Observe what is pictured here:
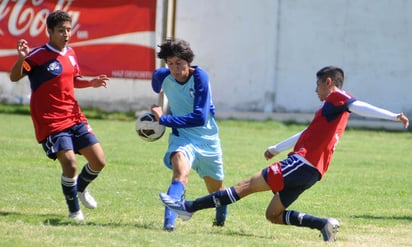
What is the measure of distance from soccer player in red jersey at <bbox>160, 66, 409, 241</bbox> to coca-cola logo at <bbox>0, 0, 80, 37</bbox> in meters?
13.9

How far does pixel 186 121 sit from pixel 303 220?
127 cm

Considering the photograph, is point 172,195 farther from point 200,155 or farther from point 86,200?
point 86,200

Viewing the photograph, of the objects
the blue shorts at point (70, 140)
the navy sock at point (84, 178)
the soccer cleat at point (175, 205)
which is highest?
the blue shorts at point (70, 140)

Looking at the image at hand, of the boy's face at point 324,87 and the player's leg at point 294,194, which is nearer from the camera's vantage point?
the player's leg at point 294,194

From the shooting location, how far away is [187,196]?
34.9 ft

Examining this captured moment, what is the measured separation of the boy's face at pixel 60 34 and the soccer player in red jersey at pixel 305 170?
186 cm

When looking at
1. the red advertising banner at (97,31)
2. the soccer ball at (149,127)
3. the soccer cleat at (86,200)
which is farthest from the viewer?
the red advertising banner at (97,31)

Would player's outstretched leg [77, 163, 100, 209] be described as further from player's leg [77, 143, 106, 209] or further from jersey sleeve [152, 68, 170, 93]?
jersey sleeve [152, 68, 170, 93]

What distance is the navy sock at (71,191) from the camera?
8.45 m

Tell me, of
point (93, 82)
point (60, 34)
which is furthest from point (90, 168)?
point (60, 34)

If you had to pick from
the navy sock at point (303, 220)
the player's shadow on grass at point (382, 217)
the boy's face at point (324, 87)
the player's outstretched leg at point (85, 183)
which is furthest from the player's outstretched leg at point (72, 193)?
the player's shadow on grass at point (382, 217)

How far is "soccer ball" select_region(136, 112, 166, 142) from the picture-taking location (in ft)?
27.3

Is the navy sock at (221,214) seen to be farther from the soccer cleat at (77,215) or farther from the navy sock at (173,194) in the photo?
the soccer cleat at (77,215)

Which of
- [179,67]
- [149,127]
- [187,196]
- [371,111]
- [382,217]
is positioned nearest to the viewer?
[371,111]
